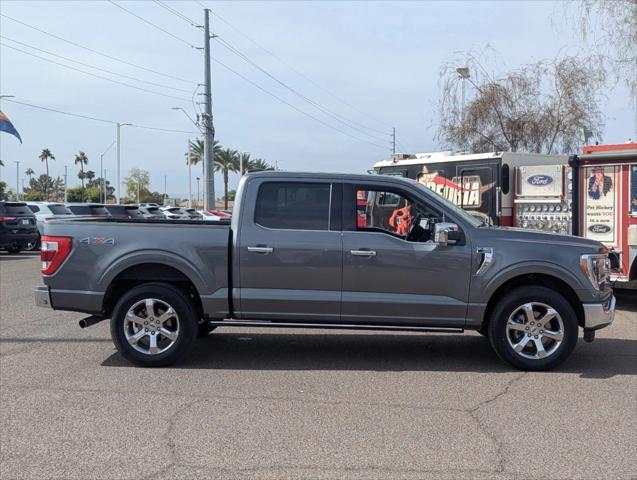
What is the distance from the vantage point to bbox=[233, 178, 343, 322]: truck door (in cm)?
648

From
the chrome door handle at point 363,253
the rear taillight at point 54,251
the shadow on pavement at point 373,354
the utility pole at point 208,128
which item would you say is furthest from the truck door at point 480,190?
the utility pole at point 208,128

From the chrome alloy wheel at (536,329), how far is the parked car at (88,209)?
17870 millimetres

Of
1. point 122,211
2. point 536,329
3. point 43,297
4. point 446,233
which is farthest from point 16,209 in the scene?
point 536,329

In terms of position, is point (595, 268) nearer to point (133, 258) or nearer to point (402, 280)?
point (402, 280)

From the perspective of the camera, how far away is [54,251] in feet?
21.6

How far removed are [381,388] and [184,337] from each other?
2090mm

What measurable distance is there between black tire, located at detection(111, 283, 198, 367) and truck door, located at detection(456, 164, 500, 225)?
7257mm

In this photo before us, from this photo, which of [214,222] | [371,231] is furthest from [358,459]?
[214,222]

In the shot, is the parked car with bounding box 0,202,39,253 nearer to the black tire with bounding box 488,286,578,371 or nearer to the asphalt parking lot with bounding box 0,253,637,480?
the asphalt parking lot with bounding box 0,253,637,480

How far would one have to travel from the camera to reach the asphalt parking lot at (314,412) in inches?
166

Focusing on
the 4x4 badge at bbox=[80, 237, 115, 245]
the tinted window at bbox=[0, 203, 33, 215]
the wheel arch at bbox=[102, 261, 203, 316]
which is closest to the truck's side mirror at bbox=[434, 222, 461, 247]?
the wheel arch at bbox=[102, 261, 203, 316]

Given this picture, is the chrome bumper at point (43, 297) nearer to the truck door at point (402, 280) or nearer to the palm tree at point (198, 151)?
the truck door at point (402, 280)

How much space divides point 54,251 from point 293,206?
2509 millimetres

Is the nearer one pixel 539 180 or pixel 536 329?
pixel 536 329
